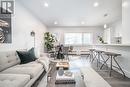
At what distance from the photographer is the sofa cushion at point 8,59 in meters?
2.71

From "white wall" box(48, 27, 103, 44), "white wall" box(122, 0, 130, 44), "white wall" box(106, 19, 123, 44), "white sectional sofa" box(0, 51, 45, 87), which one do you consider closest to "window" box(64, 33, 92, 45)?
"white wall" box(48, 27, 103, 44)

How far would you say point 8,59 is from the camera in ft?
9.84

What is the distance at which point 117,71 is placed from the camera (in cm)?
440

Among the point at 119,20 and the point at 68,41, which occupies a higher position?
the point at 119,20

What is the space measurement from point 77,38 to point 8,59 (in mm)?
8210

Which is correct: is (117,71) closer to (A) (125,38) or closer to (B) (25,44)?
(A) (125,38)

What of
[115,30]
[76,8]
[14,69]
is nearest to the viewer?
[14,69]

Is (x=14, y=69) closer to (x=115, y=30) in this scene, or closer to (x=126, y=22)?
(x=126, y=22)

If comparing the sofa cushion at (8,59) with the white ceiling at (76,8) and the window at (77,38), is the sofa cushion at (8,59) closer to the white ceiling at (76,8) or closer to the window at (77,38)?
the white ceiling at (76,8)

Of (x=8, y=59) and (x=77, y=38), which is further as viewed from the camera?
(x=77, y=38)

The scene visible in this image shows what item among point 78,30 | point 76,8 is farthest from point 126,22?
point 78,30

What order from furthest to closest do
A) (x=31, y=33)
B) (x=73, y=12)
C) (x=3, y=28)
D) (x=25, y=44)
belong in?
(x=73, y=12) < (x=31, y=33) < (x=25, y=44) < (x=3, y=28)

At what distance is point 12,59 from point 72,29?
794 cm

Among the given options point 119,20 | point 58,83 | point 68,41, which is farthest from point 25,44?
point 119,20
